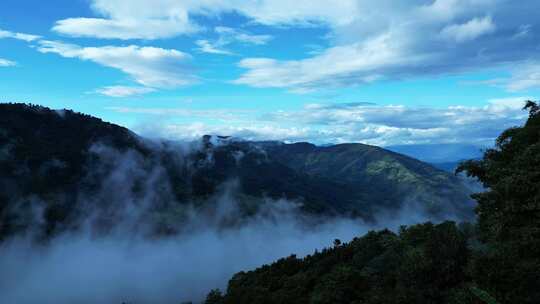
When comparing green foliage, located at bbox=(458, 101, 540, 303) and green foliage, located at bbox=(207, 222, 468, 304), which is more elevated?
green foliage, located at bbox=(458, 101, 540, 303)

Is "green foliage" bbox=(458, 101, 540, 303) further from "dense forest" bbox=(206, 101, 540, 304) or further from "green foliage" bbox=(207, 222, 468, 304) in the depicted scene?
"green foliage" bbox=(207, 222, 468, 304)

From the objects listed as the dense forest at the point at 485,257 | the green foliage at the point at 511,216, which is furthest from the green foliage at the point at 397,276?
the green foliage at the point at 511,216

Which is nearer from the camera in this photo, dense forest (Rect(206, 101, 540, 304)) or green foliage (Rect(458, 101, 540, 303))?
green foliage (Rect(458, 101, 540, 303))

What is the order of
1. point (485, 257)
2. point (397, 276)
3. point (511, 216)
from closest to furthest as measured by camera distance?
point (485, 257) < point (511, 216) < point (397, 276)

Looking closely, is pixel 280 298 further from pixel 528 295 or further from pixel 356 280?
pixel 528 295

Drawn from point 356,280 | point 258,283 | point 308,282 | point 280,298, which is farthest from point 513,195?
point 258,283

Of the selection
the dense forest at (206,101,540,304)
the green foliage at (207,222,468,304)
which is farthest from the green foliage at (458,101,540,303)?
the green foliage at (207,222,468,304)

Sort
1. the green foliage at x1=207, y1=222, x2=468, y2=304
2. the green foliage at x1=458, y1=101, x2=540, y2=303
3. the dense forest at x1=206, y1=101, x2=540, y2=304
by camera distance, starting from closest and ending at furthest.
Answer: the green foliage at x1=458, y1=101, x2=540, y2=303, the dense forest at x1=206, y1=101, x2=540, y2=304, the green foliage at x1=207, y1=222, x2=468, y2=304

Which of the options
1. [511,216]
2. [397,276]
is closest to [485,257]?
[511,216]

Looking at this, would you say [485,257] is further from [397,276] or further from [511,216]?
[397,276]
